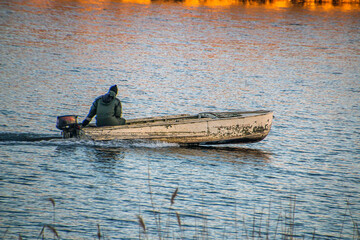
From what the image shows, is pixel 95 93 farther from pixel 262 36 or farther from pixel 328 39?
pixel 328 39

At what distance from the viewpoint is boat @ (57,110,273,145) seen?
14.3 metres

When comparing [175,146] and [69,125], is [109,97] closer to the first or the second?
[69,125]

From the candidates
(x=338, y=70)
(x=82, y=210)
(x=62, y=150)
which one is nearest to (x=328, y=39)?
(x=338, y=70)

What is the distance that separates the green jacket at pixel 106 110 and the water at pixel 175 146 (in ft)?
2.46

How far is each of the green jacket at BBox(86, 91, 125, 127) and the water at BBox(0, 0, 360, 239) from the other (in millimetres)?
751

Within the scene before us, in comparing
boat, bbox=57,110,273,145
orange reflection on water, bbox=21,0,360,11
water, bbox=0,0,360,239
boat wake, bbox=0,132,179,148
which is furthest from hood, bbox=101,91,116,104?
orange reflection on water, bbox=21,0,360,11

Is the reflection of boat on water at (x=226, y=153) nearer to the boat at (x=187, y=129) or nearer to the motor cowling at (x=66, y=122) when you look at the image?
the boat at (x=187, y=129)

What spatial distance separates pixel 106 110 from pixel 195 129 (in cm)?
265

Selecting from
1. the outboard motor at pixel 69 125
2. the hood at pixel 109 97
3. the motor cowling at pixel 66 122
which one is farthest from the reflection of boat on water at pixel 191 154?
the hood at pixel 109 97

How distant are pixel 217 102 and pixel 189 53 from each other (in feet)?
48.3

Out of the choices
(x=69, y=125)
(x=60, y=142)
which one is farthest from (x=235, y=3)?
(x=69, y=125)

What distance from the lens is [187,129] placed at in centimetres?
1512

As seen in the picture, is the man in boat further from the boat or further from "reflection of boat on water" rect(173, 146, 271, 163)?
"reflection of boat on water" rect(173, 146, 271, 163)

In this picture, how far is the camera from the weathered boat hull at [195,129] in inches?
571
